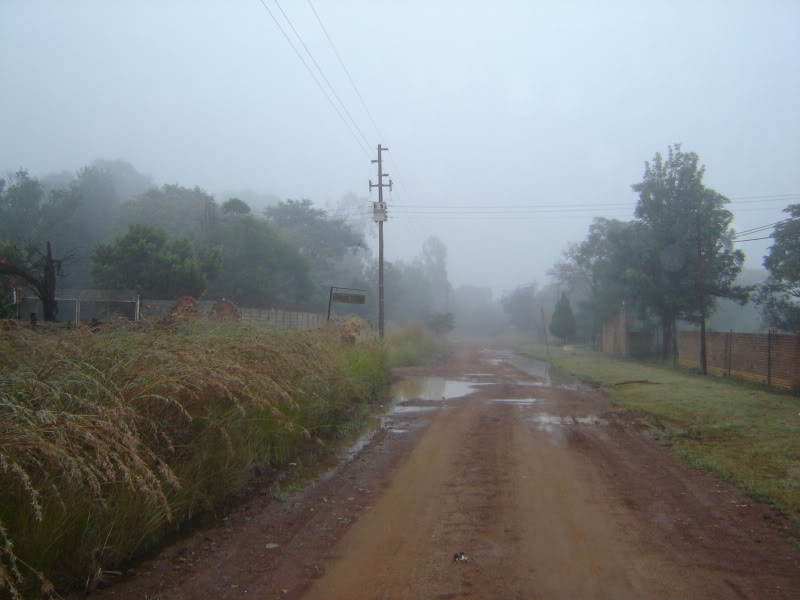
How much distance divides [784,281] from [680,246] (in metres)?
5.60

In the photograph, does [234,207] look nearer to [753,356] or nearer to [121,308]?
[121,308]

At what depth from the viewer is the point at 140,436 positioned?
554 cm

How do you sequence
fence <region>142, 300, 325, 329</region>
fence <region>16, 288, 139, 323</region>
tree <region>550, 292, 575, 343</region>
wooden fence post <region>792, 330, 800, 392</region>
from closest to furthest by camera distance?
1. wooden fence post <region>792, 330, 800, 392</region>
2. fence <region>16, 288, 139, 323</region>
3. fence <region>142, 300, 325, 329</region>
4. tree <region>550, 292, 575, 343</region>

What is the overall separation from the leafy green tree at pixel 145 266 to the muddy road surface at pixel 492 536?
70.1 feet

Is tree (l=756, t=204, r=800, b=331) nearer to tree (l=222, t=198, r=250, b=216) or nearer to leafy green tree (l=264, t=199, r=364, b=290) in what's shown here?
tree (l=222, t=198, r=250, b=216)

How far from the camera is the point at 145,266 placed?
2816cm

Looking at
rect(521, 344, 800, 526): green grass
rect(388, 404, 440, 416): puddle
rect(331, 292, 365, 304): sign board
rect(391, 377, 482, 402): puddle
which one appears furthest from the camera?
rect(331, 292, 365, 304): sign board

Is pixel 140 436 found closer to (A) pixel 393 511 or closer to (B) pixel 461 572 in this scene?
(A) pixel 393 511

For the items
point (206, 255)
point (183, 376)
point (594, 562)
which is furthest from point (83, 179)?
point (594, 562)

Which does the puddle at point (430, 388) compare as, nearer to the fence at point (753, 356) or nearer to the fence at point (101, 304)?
the fence at point (753, 356)

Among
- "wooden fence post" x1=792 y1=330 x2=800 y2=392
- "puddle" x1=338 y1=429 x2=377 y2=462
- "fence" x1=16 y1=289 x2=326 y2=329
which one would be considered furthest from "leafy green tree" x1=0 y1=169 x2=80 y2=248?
"wooden fence post" x1=792 y1=330 x2=800 y2=392

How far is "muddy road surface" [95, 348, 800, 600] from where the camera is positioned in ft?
14.9

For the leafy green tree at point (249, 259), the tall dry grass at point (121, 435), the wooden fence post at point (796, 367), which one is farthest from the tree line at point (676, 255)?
the tall dry grass at point (121, 435)

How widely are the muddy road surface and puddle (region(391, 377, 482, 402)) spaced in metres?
6.97
